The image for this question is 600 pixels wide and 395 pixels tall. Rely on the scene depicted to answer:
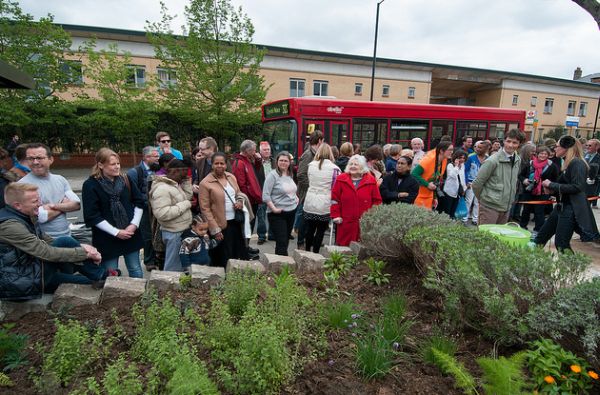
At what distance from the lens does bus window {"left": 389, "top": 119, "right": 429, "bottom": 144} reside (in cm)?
1113

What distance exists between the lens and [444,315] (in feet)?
8.59

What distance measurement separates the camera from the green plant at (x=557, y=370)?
175 cm

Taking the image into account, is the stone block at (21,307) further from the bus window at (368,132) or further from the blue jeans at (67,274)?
the bus window at (368,132)

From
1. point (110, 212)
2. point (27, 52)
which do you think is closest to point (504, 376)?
point (110, 212)

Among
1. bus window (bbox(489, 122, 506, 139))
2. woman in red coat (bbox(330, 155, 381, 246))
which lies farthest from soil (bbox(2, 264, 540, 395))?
bus window (bbox(489, 122, 506, 139))

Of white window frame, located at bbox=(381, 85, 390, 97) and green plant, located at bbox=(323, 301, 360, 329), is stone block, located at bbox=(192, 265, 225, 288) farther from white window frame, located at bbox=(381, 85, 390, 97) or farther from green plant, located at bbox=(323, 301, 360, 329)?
white window frame, located at bbox=(381, 85, 390, 97)

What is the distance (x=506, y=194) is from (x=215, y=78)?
1446cm

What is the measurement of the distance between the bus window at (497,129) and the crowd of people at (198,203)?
25.9 feet

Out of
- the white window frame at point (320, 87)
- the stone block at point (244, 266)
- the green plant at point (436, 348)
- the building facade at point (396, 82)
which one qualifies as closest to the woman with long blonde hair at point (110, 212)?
the stone block at point (244, 266)

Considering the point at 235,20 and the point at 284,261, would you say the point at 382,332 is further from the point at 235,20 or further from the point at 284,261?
the point at 235,20

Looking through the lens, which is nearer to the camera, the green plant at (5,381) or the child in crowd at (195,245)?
the green plant at (5,381)

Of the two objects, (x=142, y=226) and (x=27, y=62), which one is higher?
(x=27, y=62)

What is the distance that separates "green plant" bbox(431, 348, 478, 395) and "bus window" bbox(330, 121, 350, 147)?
8.50 m

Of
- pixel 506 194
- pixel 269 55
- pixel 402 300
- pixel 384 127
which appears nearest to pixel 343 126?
pixel 384 127
